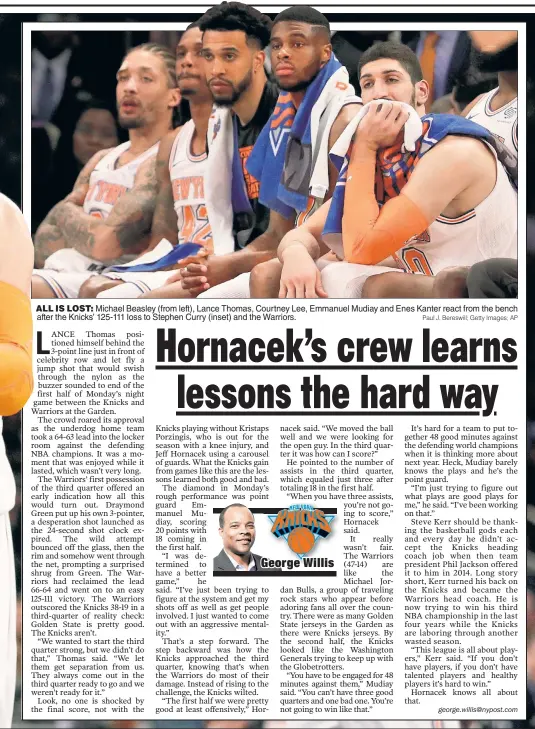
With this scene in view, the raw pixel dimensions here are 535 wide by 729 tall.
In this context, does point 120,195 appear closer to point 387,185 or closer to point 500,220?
point 387,185

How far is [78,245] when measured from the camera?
2.79 metres

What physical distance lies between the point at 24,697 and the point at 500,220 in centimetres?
185

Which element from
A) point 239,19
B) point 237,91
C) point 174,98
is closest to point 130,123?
point 174,98

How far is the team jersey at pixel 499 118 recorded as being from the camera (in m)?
2.74

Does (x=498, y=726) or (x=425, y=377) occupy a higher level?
(x=425, y=377)

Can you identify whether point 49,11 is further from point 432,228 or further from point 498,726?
point 498,726

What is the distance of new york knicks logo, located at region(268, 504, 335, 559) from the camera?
271cm

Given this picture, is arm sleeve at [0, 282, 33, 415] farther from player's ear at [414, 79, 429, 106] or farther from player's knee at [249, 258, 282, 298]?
player's ear at [414, 79, 429, 106]

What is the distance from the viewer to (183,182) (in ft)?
9.23

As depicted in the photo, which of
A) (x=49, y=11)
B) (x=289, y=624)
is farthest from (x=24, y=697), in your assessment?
(x=49, y=11)

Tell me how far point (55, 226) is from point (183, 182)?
1.24ft

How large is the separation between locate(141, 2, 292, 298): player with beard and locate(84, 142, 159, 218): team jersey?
0.86 feet

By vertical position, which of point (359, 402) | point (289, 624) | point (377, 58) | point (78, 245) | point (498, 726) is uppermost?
point (377, 58)

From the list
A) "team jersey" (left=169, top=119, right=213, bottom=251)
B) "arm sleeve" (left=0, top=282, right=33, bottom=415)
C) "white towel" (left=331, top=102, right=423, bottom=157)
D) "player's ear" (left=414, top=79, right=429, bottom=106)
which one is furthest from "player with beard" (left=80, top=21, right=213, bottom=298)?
"arm sleeve" (left=0, top=282, right=33, bottom=415)
